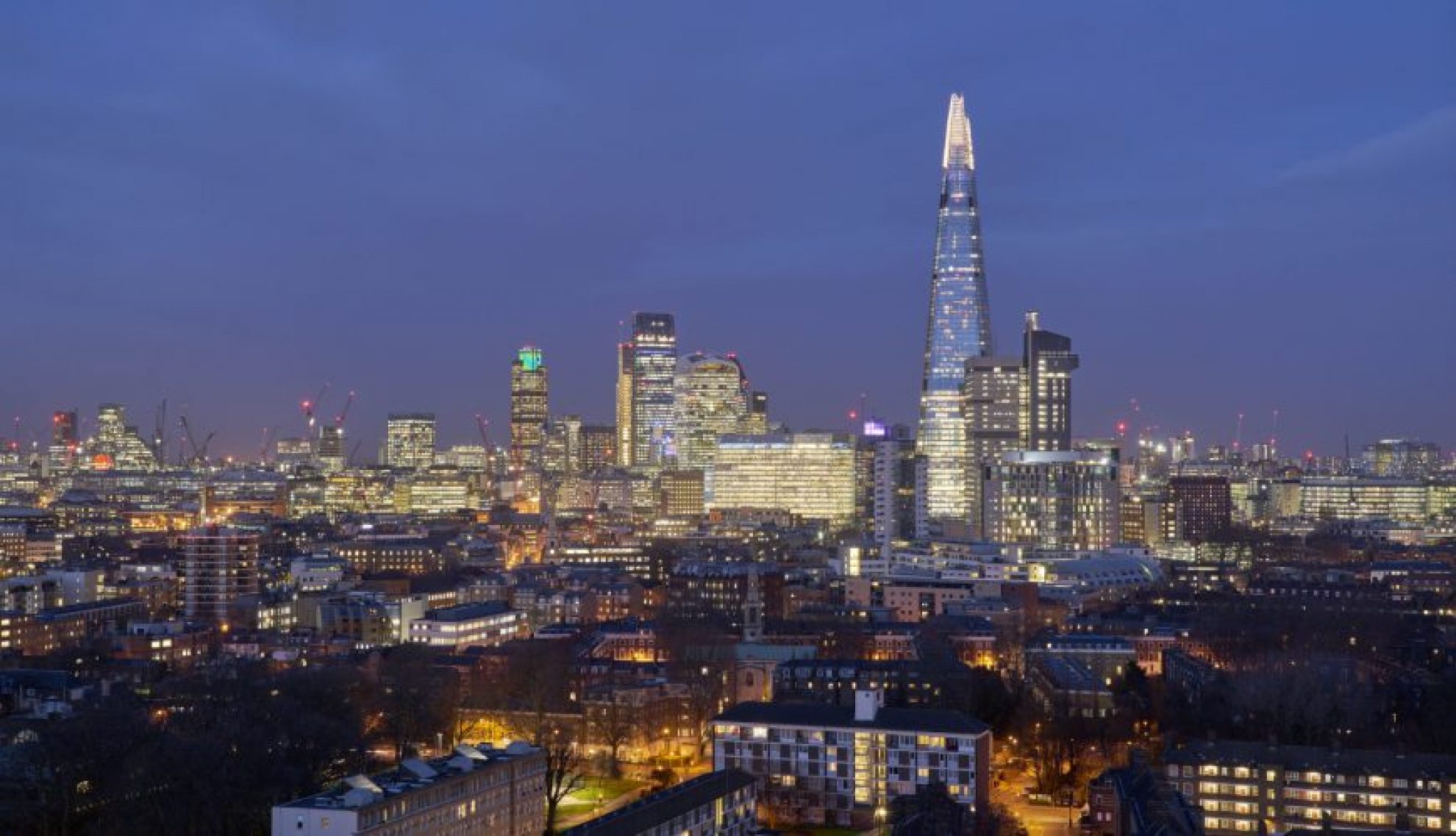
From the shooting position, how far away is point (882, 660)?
39625 mm

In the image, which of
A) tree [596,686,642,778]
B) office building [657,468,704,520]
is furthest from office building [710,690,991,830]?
office building [657,468,704,520]

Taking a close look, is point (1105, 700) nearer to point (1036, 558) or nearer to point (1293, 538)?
point (1036, 558)

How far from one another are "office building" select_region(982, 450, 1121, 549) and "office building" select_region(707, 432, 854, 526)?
125 feet

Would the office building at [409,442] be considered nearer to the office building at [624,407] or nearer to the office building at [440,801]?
the office building at [624,407]

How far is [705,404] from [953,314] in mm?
48099

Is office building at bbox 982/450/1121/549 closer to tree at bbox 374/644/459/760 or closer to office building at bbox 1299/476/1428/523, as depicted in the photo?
office building at bbox 1299/476/1428/523

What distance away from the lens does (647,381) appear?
174 meters

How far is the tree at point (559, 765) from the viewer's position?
29.0 metres

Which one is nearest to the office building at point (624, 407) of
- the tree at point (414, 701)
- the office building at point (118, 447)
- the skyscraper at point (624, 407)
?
the skyscraper at point (624, 407)

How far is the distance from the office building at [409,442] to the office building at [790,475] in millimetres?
68391

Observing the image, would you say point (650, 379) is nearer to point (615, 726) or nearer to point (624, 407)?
point (624, 407)

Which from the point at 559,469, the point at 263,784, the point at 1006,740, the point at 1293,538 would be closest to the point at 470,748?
the point at 263,784

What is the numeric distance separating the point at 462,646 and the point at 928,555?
28988 mm

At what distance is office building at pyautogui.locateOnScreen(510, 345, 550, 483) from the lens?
172500 millimetres
